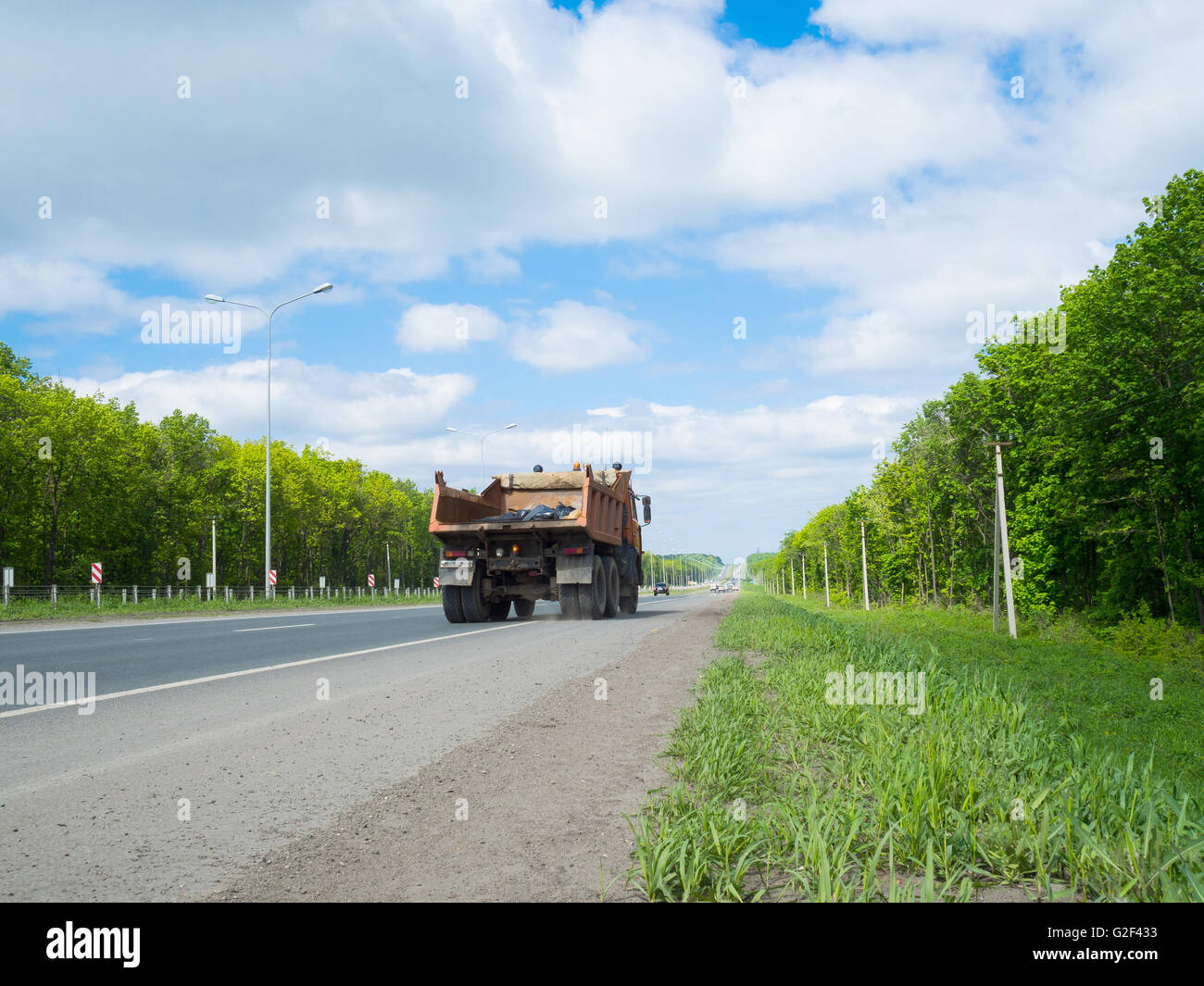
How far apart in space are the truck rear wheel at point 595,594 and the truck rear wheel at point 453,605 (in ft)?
9.56

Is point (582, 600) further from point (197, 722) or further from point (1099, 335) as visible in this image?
point (1099, 335)

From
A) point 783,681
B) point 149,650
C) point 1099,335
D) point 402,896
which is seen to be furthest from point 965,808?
point 1099,335

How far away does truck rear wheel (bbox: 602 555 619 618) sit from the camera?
21234 mm

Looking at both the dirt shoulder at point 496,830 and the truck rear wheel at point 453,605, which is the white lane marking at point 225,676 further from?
the dirt shoulder at point 496,830

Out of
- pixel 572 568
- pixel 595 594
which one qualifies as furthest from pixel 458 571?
pixel 595 594

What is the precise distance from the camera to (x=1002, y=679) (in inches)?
516

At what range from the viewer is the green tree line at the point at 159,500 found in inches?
2058

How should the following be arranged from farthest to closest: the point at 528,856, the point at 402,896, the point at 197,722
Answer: the point at 197,722 < the point at 528,856 < the point at 402,896

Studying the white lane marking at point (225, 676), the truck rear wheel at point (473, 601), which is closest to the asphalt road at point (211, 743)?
the white lane marking at point (225, 676)

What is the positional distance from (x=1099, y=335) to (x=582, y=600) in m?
19.0

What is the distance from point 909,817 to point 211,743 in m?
4.79

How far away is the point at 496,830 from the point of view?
3.81 metres

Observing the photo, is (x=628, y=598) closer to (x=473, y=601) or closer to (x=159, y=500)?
(x=473, y=601)
